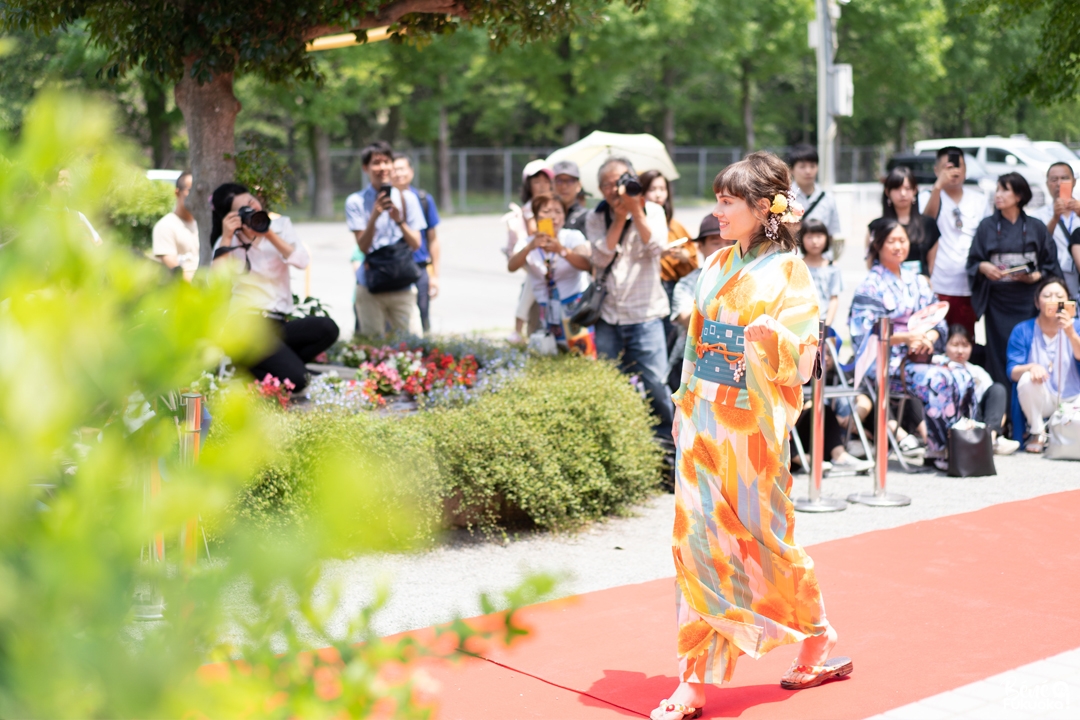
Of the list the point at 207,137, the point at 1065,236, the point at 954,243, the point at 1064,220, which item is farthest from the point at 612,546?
the point at 1064,220

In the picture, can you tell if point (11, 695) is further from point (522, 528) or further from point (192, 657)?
point (522, 528)

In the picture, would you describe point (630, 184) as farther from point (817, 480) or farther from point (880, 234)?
point (880, 234)

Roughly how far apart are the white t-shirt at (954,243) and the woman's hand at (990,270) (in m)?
0.27

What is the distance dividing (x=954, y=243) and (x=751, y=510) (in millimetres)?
5774

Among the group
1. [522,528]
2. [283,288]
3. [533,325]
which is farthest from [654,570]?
[533,325]

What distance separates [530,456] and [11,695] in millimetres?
4858

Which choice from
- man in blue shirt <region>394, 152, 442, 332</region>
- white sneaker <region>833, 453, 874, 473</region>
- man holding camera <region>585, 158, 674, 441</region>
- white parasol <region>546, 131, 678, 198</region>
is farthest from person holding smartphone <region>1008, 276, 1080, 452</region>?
man in blue shirt <region>394, 152, 442, 332</region>

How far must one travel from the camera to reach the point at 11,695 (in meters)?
1.12

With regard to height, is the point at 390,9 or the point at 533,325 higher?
the point at 390,9

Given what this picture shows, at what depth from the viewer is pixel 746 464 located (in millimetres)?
3838

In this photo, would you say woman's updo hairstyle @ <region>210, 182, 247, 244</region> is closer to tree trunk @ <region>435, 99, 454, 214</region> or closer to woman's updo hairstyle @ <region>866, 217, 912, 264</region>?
woman's updo hairstyle @ <region>866, 217, 912, 264</region>

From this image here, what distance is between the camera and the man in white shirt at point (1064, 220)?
28.3 feet

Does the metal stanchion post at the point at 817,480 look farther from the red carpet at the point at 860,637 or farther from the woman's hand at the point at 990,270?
the woman's hand at the point at 990,270

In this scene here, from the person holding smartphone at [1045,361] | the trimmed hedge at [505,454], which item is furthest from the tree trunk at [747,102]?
the trimmed hedge at [505,454]
